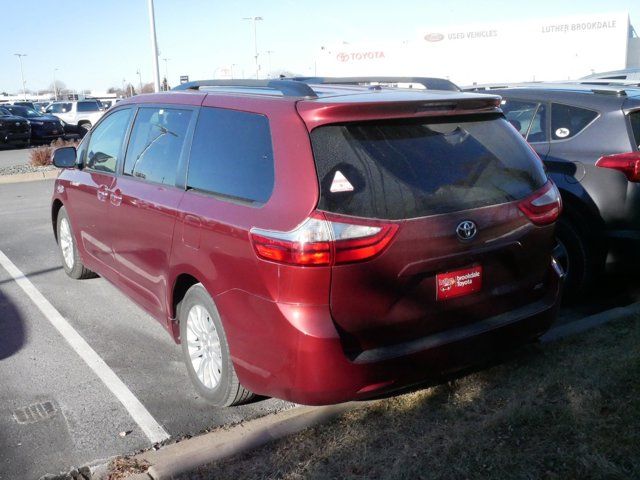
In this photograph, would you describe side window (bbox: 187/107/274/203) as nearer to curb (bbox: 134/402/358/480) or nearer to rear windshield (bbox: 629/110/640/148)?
curb (bbox: 134/402/358/480)

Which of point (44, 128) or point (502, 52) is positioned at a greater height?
point (502, 52)

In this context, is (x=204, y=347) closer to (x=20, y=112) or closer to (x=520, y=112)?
(x=520, y=112)

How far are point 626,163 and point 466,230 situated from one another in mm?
2311

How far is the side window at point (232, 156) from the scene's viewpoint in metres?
3.32

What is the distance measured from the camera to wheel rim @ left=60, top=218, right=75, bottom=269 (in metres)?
6.38

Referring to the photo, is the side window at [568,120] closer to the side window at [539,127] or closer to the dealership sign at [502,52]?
the side window at [539,127]

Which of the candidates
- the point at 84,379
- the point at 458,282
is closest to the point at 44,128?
the point at 84,379

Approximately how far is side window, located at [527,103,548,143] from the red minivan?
187 centimetres

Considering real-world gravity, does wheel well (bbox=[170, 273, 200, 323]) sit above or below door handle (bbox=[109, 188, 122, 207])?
below

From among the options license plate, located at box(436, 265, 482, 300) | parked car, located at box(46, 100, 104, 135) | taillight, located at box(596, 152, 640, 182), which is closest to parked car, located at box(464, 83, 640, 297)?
taillight, located at box(596, 152, 640, 182)

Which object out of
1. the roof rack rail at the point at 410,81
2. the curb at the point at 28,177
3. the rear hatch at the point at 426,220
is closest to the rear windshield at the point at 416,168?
the rear hatch at the point at 426,220

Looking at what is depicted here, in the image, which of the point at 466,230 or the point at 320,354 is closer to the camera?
the point at 320,354

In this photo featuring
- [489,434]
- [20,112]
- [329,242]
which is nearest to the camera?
[329,242]

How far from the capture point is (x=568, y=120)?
550 centimetres
